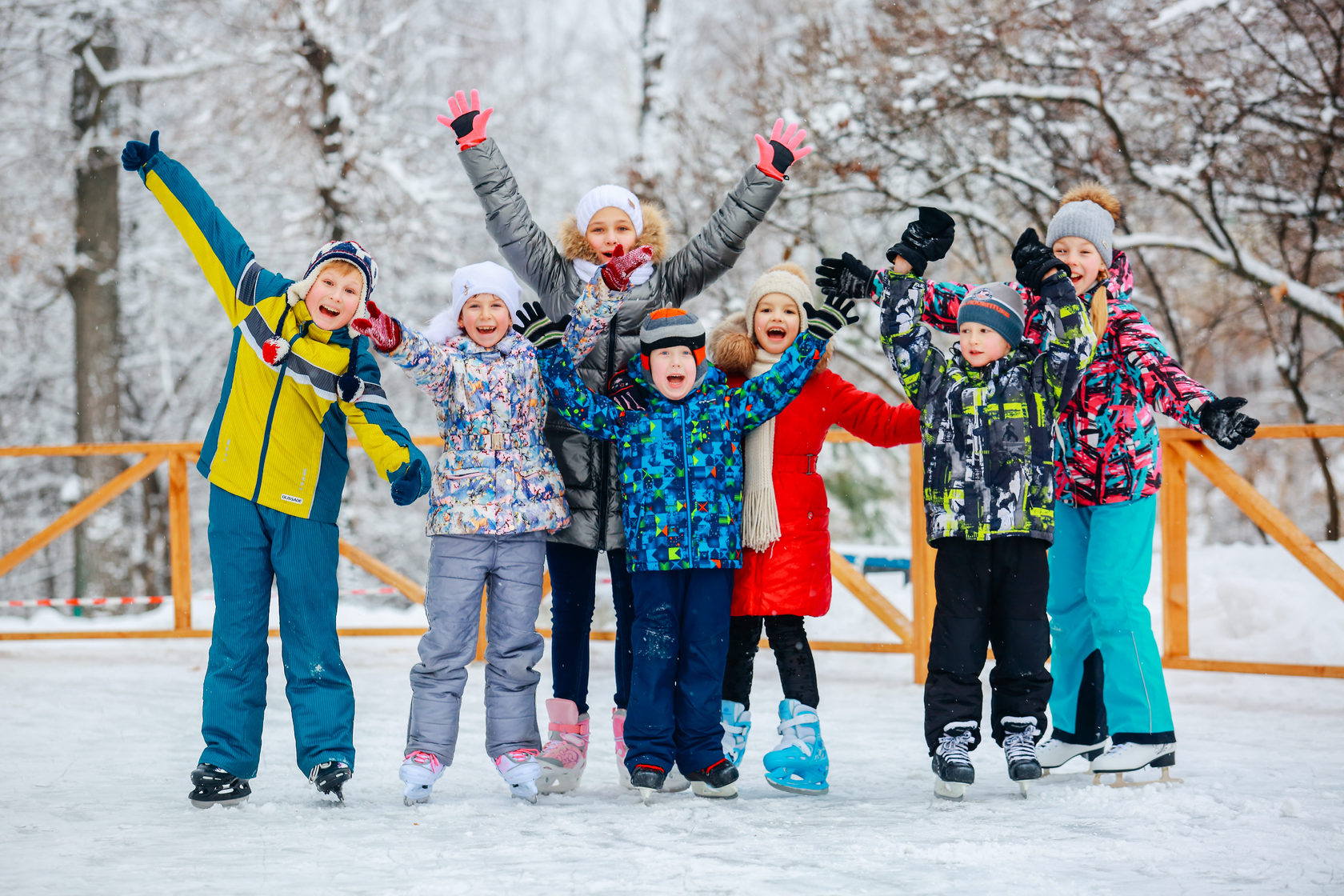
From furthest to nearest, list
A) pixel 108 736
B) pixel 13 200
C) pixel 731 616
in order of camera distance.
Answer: pixel 13 200 → pixel 108 736 → pixel 731 616

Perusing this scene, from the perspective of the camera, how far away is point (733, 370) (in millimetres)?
3516

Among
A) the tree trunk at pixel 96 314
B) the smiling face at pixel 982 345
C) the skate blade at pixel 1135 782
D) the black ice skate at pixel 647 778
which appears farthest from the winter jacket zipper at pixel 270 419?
the tree trunk at pixel 96 314

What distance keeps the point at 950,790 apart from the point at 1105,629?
0.69 metres

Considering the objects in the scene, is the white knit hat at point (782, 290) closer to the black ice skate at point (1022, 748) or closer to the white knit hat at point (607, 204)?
the white knit hat at point (607, 204)

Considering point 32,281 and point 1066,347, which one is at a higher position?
point 32,281

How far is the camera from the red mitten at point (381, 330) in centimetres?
313

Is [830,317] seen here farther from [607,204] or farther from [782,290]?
[607,204]

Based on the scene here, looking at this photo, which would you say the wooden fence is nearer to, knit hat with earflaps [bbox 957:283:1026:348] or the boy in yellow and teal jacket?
knit hat with earflaps [bbox 957:283:1026:348]

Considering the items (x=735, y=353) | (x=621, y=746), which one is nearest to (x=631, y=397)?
(x=735, y=353)

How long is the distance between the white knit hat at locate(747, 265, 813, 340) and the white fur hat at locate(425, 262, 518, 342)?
2.25 ft

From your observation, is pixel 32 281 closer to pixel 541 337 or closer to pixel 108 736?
pixel 108 736

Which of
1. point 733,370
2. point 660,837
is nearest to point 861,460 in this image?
point 733,370

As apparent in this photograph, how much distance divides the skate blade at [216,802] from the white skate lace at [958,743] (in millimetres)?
1833

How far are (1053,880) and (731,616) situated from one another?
125 centimetres
